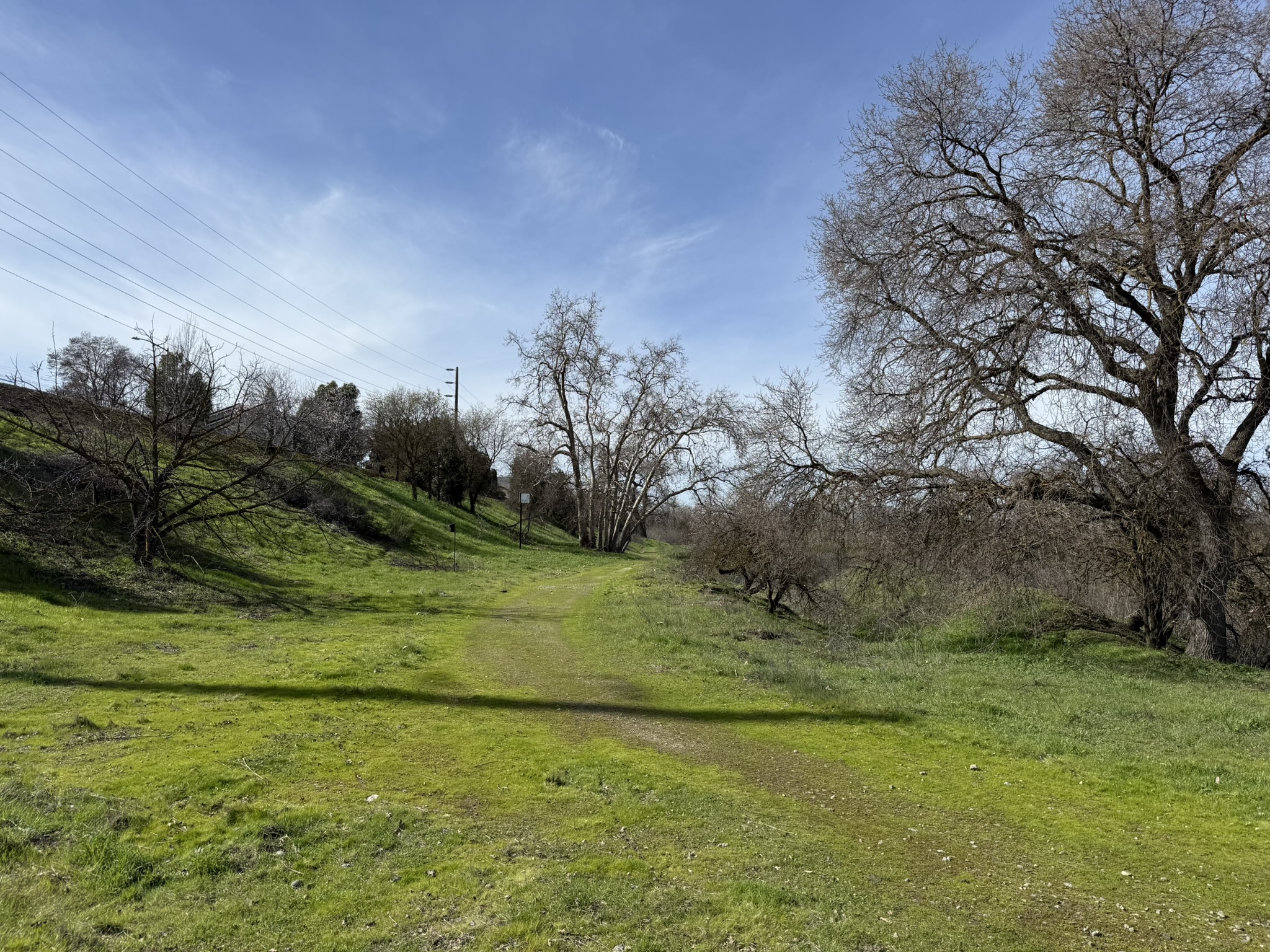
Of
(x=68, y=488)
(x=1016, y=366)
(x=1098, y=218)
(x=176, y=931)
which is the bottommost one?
(x=176, y=931)

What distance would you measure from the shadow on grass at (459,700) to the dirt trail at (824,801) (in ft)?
0.21

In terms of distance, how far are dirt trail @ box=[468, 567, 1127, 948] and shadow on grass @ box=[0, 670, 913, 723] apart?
6 cm

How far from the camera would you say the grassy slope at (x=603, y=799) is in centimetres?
365

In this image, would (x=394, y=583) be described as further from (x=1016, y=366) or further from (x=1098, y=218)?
(x=1098, y=218)

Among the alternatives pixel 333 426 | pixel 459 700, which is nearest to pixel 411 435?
pixel 333 426

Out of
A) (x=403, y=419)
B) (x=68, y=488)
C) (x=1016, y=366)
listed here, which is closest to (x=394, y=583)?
(x=68, y=488)

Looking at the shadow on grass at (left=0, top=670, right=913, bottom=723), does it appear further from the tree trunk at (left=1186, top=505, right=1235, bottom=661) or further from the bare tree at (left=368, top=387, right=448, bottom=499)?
the bare tree at (left=368, top=387, right=448, bottom=499)

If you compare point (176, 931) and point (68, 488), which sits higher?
point (68, 488)

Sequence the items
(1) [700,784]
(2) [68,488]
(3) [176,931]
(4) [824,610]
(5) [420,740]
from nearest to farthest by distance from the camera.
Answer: (3) [176,931] < (1) [700,784] < (5) [420,740] < (2) [68,488] < (4) [824,610]

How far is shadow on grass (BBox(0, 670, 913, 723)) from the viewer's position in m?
7.78

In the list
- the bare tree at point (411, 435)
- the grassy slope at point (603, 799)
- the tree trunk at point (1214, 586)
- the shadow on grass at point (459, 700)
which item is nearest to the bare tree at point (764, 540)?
the grassy slope at point (603, 799)

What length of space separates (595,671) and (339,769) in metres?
4.52

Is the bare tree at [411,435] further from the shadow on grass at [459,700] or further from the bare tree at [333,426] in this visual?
the shadow on grass at [459,700]

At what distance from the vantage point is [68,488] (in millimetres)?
16297
